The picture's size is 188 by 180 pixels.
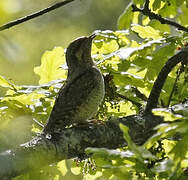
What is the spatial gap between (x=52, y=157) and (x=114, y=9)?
67.1ft

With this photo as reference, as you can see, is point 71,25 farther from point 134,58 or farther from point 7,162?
point 7,162

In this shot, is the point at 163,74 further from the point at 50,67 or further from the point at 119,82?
the point at 50,67

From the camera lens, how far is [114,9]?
22516 mm

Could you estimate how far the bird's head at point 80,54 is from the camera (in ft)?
16.2

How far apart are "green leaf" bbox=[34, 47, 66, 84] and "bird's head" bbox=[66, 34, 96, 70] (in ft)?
3.74

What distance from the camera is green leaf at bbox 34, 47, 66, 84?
3688 millimetres

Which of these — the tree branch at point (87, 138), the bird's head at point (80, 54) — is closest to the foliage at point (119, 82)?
the tree branch at point (87, 138)

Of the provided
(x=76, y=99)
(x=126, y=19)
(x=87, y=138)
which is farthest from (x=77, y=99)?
(x=87, y=138)

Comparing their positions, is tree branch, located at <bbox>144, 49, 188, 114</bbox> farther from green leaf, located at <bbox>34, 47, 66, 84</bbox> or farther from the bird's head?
the bird's head

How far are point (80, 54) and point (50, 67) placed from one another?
1359 mm

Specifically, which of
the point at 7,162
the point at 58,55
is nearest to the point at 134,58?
the point at 58,55

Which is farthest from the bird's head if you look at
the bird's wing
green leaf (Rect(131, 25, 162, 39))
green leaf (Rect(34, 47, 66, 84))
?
green leaf (Rect(131, 25, 162, 39))

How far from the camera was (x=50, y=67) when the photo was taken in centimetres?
368

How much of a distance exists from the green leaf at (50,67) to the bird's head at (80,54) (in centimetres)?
114
